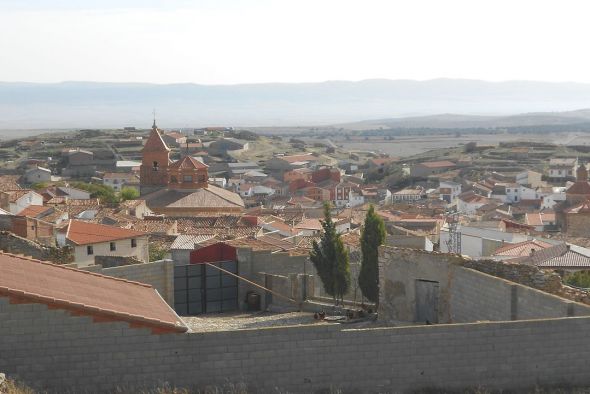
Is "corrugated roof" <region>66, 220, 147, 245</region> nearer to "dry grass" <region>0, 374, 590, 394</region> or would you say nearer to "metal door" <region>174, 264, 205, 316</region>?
"metal door" <region>174, 264, 205, 316</region>

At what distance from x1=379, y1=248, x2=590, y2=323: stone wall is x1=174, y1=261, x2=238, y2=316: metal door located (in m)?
3.18

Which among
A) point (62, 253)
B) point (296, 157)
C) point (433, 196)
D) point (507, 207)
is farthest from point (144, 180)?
point (296, 157)

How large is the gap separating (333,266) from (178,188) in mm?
35726

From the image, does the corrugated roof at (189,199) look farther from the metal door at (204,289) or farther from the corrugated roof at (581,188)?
the metal door at (204,289)

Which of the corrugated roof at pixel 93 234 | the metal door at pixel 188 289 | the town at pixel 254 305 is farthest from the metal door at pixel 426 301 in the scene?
the corrugated roof at pixel 93 234

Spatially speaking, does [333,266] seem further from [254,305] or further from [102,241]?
[102,241]

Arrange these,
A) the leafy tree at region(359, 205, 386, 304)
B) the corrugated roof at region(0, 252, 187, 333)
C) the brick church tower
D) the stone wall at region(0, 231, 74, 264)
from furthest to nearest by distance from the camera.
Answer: the brick church tower < the stone wall at region(0, 231, 74, 264) < the leafy tree at region(359, 205, 386, 304) < the corrugated roof at region(0, 252, 187, 333)

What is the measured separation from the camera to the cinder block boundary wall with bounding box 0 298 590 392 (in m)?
10.5

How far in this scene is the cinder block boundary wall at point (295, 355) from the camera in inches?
415

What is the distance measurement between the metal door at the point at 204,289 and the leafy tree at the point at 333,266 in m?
1.60

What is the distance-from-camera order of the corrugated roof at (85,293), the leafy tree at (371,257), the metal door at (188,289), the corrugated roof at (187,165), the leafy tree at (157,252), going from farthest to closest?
the corrugated roof at (187,165)
the leafy tree at (157,252)
the metal door at (188,289)
the leafy tree at (371,257)
the corrugated roof at (85,293)

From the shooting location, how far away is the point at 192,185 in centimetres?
5203

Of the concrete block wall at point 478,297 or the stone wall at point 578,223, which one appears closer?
the concrete block wall at point 478,297

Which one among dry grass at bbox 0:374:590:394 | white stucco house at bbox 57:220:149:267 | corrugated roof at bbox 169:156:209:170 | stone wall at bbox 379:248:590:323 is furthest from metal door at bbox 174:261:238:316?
corrugated roof at bbox 169:156:209:170
